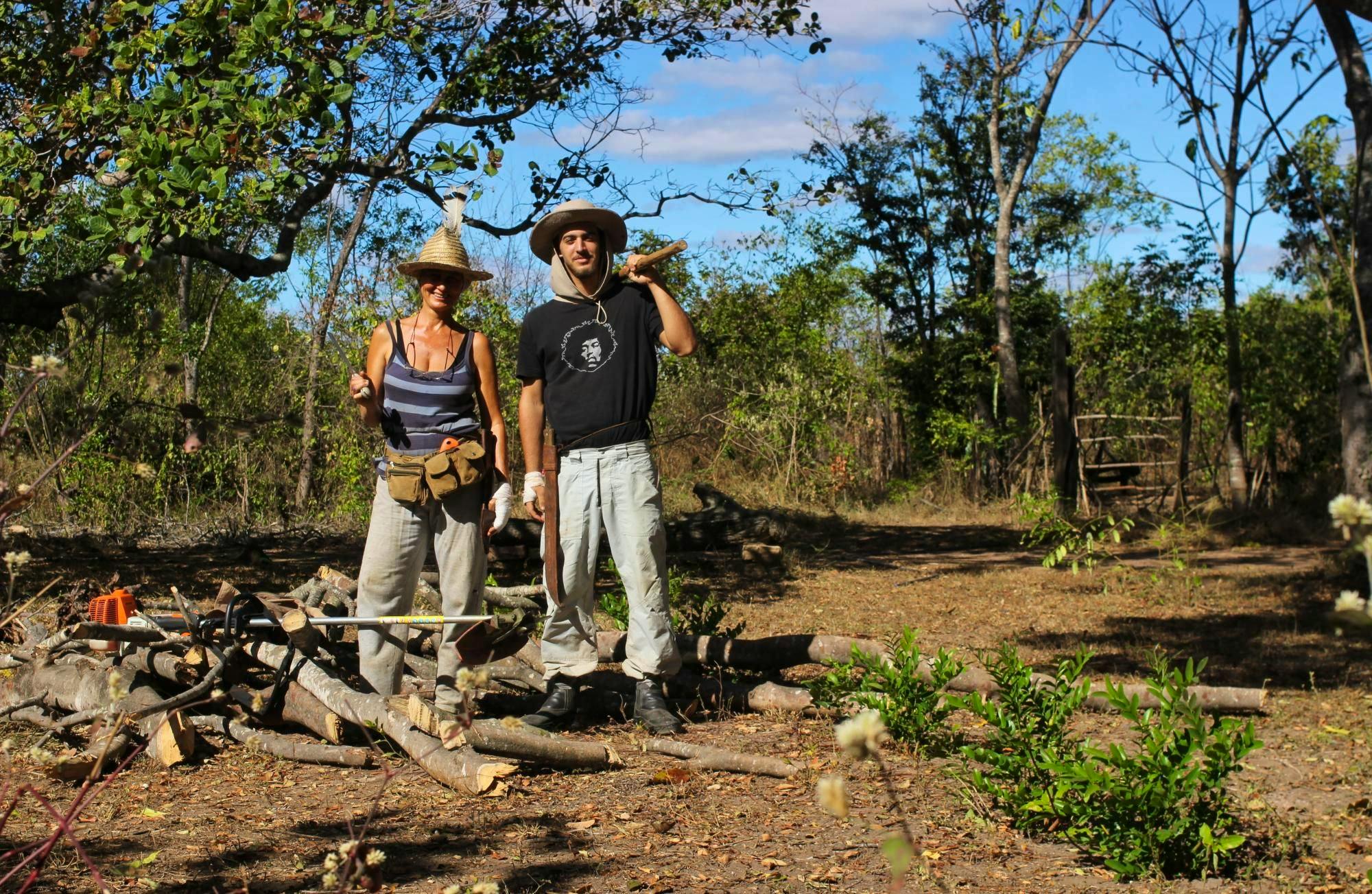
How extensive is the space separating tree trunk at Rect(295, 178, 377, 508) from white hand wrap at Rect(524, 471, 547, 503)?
800cm

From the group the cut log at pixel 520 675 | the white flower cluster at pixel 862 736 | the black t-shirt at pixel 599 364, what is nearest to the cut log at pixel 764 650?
the cut log at pixel 520 675

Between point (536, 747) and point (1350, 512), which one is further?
point (536, 747)

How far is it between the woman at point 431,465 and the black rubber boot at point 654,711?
0.75 m

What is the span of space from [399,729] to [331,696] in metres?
0.38

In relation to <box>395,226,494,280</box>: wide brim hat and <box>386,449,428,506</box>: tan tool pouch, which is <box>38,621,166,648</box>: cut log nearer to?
<box>386,449,428,506</box>: tan tool pouch

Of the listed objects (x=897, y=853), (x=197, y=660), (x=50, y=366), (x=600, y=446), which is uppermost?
(x=50, y=366)

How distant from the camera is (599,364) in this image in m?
5.11

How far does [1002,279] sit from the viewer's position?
62.6ft

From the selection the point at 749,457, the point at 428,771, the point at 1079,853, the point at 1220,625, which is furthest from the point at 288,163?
the point at 749,457

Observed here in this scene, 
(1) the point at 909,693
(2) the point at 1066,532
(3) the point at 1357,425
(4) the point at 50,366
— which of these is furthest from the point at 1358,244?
(4) the point at 50,366

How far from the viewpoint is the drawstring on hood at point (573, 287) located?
5.21 m

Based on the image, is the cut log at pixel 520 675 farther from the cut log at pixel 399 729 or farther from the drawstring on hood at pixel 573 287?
the drawstring on hood at pixel 573 287

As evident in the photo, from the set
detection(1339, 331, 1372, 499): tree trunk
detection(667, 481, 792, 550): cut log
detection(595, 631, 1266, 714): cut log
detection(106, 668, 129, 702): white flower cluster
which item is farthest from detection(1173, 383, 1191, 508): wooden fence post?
detection(106, 668, 129, 702): white flower cluster

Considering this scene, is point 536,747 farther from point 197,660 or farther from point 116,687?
point 116,687
